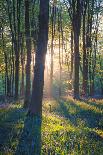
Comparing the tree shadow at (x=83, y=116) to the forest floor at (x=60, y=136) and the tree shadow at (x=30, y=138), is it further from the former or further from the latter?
the tree shadow at (x=30, y=138)

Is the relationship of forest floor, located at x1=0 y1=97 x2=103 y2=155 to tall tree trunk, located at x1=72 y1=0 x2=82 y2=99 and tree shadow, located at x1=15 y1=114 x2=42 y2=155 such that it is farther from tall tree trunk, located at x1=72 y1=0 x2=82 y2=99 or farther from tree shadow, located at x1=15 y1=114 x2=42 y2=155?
tall tree trunk, located at x1=72 y1=0 x2=82 y2=99

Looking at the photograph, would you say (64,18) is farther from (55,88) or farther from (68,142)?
(55,88)

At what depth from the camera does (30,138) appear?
13.7 m

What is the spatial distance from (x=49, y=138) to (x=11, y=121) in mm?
4964

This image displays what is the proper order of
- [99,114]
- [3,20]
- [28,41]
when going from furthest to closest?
[3,20] < [28,41] < [99,114]

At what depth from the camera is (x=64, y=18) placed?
5738 cm

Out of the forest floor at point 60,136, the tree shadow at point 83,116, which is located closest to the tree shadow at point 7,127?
the forest floor at point 60,136

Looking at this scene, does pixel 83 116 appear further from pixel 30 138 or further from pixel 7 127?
pixel 30 138

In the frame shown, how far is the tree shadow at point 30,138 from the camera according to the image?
37.4ft

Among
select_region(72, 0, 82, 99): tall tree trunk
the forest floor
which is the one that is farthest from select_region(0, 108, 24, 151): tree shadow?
select_region(72, 0, 82, 99): tall tree trunk

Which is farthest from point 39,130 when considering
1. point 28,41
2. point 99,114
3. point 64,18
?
point 64,18

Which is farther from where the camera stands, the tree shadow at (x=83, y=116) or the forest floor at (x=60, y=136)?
the tree shadow at (x=83, y=116)

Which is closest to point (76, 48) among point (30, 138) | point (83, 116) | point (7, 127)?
point (83, 116)

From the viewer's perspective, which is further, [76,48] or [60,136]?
[76,48]
